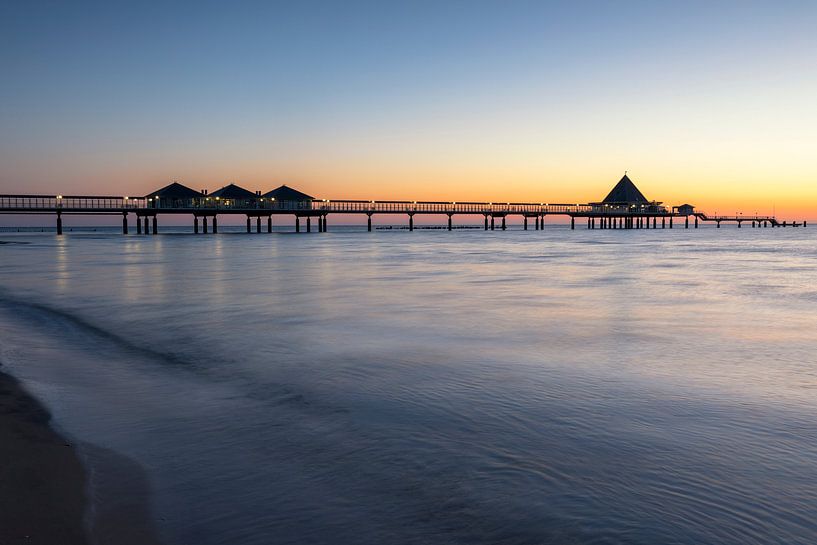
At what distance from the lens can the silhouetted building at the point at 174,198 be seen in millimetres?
70688

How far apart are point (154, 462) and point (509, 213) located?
99.9m

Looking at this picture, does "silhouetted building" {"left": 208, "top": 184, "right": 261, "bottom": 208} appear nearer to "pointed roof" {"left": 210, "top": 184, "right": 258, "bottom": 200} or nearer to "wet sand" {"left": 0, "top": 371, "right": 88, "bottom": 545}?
"pointed roof" {"left": 210, "top": 184, "right": 258, "bottom": 200}

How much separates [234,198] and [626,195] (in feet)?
243

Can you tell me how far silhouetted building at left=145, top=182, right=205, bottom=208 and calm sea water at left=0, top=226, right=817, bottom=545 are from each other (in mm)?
60102

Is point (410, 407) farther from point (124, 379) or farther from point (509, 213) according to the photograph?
point (509, 213)

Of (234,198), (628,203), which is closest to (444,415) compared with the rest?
(234,198)

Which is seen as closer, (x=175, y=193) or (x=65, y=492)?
(x=65, y=492)

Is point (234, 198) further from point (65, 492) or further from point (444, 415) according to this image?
point (65, 492)

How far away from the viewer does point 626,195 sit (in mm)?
114812

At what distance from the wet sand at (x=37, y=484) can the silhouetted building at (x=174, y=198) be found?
69.5 meters

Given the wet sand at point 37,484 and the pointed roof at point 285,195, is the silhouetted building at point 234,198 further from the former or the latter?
the wet sand at point 37,484

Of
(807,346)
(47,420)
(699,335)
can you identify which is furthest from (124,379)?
(807,346)

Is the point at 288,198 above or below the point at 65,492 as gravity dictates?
above

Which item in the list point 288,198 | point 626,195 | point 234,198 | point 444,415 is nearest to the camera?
point 444,415
